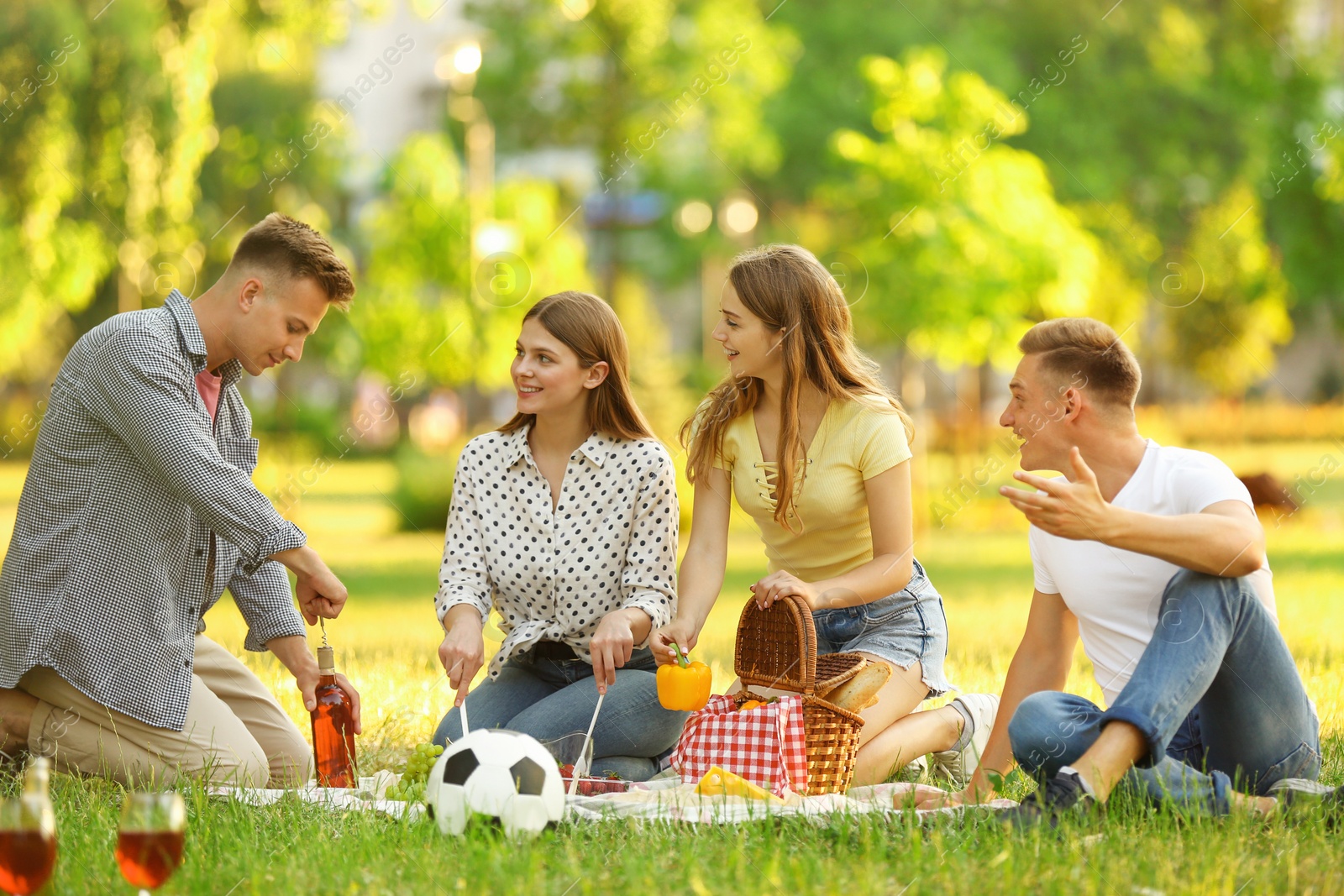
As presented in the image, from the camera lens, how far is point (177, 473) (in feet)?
12.3

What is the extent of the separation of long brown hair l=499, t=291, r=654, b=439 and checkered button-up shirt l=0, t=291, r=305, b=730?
3.55 ft

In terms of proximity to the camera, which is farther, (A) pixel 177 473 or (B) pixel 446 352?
(B) pixel 446 352

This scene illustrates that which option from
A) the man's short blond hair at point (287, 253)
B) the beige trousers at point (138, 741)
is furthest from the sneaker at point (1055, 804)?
the man's short blond hair at point (287, 253)

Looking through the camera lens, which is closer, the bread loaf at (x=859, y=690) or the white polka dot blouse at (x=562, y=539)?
the bread loaf at (x=859, y=690)

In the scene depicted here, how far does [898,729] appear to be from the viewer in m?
4.12

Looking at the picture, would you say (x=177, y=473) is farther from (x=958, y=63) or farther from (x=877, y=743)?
(x=958, y=63)

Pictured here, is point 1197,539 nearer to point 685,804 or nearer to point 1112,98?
point 685,804

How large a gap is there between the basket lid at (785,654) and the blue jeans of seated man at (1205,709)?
664 millimetres

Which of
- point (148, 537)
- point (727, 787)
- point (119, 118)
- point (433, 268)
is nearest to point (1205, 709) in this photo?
point (727, 787)

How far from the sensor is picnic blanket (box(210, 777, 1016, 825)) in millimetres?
3268

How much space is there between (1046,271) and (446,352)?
13339 mm

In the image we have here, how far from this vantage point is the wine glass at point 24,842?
88.1 inches

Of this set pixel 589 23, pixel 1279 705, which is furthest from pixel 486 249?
pixel 1279 705

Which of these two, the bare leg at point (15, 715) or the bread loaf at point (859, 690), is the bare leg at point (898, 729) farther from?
the bare leg at point (15, 715)
